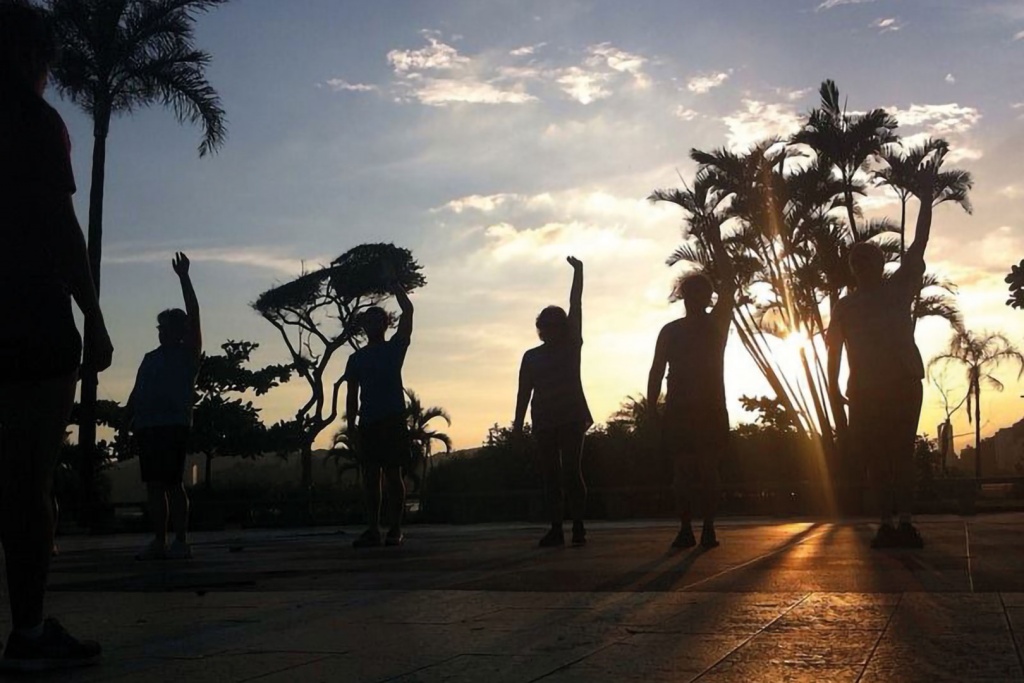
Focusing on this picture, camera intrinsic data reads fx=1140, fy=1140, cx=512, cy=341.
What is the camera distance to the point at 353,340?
151 feet

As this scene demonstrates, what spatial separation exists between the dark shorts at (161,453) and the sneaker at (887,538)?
4.28m

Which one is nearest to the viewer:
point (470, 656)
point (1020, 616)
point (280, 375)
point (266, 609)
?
point (470, 656)

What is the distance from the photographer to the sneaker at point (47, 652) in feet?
9.56

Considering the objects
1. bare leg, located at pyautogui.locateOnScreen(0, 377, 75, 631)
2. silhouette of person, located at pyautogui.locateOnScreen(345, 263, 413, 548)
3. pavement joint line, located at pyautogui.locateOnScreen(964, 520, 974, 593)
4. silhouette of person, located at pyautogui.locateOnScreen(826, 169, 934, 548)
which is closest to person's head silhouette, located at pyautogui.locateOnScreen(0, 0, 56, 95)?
bare leg, located at pyautogui.locateOnScreen(0, 377, 75, 631)

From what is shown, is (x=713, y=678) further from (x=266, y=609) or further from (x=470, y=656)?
(x=266, y=609)

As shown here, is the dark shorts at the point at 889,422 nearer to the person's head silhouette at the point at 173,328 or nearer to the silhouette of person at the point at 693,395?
the silhouette of person at the point at 693,395

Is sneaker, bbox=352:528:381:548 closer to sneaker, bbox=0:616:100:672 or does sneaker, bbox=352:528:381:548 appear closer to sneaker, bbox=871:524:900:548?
sneaker, bbox=871:524:900:548

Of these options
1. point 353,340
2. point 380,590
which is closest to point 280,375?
point 353,340

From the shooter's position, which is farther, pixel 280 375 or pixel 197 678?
pixel 280 375

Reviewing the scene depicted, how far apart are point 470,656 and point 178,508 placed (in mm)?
5150

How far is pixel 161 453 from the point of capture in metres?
7.37

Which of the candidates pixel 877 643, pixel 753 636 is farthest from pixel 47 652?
pixel 877 643

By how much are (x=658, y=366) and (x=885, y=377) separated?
143cm

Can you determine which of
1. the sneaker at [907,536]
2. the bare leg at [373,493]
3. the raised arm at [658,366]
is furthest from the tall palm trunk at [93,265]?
the sneaker at [907,536]
